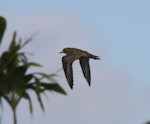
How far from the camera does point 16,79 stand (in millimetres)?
21062

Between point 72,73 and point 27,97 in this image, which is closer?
point 72,73

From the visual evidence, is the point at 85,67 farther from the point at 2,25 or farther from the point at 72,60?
the point at 2,25

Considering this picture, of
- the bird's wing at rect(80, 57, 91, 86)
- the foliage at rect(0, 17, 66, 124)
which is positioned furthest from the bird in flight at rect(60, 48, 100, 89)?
the foliage at rect(0, 17, 66, 124)

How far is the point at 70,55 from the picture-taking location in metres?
4.53

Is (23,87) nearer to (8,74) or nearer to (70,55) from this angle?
(8,74)

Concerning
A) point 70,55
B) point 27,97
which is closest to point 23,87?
point 27,97

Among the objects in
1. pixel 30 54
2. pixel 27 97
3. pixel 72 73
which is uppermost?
pixel 30 54

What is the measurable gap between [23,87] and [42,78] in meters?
0.68

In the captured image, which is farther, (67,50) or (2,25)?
(2,25)

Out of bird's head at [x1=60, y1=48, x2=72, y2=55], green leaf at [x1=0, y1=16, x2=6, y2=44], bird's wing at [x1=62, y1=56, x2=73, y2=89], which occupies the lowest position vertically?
bird's wing at [x1=62, y1=56, x2=73, y2=89]

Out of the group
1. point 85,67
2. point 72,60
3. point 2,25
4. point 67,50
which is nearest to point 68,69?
point 72,60

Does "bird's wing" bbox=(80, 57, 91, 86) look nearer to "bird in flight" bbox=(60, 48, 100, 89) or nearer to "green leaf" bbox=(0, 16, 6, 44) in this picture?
"bird in flight" bbox=(60, 48, 100, 89)

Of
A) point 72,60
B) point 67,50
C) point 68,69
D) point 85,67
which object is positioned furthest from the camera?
point 85,67

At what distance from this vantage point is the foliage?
789 inches
